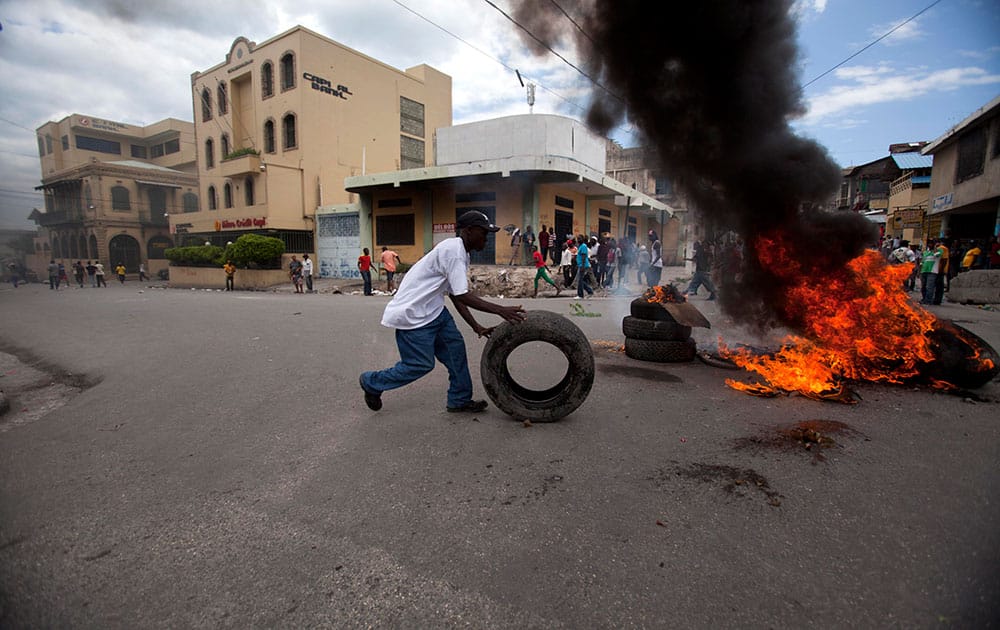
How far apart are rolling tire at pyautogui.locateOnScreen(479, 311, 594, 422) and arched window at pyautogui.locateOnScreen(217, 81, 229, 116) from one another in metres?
35.8

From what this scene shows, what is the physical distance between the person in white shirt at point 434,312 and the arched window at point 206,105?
124 feet

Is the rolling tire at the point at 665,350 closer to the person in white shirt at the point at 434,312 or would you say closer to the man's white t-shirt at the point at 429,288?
the person in white shirt at the point at 434,312

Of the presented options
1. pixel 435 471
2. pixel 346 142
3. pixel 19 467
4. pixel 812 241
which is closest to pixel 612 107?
pixel 812 241

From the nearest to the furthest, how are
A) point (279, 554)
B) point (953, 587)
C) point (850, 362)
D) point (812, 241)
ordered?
1. point (953, 587)
2. point (279, 554)
3. point (850, 362)
4. point (812, 241)

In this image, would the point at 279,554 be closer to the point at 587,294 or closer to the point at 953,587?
the point at 953,587

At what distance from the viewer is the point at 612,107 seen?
6891 millimetres

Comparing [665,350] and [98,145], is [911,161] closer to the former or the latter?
[665,350]

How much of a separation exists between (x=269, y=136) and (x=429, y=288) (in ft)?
100.0

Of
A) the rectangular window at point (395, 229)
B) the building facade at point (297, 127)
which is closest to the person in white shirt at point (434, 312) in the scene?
the rectangular window at point (395, 229)

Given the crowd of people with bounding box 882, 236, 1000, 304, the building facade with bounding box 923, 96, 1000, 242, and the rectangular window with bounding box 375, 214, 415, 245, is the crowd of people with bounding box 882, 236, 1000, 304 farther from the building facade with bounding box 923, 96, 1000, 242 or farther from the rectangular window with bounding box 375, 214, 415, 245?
the rectangular window with bounding box 375, 214, 415, 245

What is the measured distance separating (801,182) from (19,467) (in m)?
7.59

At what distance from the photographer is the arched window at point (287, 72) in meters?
26.9

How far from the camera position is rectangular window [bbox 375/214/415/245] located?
22938mm

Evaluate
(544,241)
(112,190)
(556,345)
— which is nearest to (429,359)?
(556,345)
